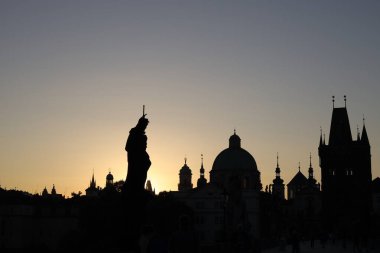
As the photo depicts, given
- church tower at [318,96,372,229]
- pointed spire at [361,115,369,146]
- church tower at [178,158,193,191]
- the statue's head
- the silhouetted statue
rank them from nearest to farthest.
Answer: the silhouetted statue
the statue's head
church tower at [318,96,372,229]
pointed spire at [361,115,369,146]
church tower at [178,158,193,191]

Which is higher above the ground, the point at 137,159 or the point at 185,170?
the point at 185,170

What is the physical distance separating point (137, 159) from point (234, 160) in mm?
116574

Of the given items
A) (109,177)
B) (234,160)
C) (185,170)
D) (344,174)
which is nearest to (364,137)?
(344,174)

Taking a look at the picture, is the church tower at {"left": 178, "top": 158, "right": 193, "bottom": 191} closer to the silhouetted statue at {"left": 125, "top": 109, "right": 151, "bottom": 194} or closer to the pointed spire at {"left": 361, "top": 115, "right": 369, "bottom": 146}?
the pointed spire at {"left": 361, "top": 115, "right": 369, "bottom": 146}

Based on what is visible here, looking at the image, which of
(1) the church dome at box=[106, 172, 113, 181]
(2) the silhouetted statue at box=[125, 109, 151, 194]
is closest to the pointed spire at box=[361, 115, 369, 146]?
(1) the church dome at box=[106, 172, 113, 181]

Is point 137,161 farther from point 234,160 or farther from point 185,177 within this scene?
point 185,177

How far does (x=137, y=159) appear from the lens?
18.6 m

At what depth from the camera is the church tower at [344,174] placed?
136 metres

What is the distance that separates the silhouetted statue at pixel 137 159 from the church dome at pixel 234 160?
378ft

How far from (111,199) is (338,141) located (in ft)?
239

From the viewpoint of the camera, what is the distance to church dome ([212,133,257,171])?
440 ft

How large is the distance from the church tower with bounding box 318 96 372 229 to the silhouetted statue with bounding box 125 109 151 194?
120 meters

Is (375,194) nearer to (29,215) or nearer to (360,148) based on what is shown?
(360,148)

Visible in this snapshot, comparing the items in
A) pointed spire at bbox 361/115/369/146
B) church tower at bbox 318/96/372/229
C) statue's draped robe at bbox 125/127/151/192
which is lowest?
statue's draped robe at bbox 125/127/151/192
